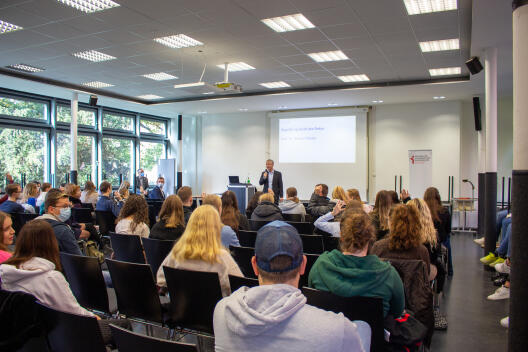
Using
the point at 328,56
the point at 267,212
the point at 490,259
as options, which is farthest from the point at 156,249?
the point at 328,56

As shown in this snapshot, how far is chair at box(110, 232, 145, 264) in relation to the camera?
3.97 meters

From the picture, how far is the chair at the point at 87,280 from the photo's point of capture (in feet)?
9.29

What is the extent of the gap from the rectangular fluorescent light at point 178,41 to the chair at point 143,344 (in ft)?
20.8

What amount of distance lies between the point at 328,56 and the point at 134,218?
5415mm

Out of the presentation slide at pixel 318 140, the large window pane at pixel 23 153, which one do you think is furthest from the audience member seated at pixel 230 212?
the presentation slide at pixel 318 140

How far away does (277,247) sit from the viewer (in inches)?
53.1

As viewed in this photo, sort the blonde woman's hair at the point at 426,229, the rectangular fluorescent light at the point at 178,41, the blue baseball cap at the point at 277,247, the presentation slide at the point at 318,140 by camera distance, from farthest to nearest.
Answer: the presentation slide at the point at 318,140, the rectangular fluorescent light at the point at 178,41, the blonde woman's hair at the point at 426,229, the blue baseball cap at the point at 277,247

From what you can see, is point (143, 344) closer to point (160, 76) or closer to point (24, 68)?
point (160, 76)

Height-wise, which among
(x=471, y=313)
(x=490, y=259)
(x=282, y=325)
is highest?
(x=282, y=325)

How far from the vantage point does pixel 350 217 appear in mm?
2217

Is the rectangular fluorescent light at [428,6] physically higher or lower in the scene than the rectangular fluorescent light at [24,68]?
lower

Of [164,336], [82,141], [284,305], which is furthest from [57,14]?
[82,141]

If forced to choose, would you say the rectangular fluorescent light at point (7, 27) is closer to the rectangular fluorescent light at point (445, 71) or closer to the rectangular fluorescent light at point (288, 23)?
the rectangular fluorescent light at point (288, 23)

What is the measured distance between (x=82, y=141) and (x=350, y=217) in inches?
496
